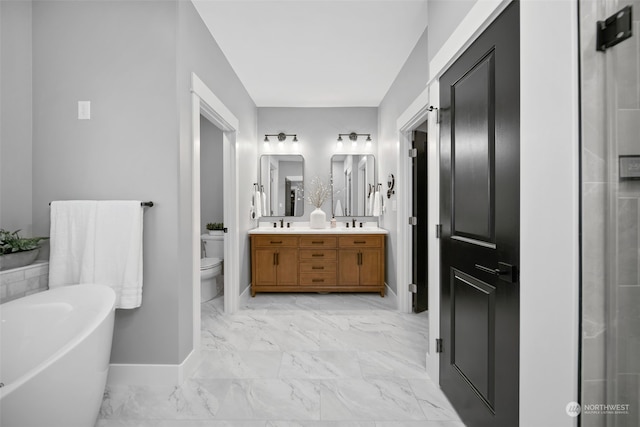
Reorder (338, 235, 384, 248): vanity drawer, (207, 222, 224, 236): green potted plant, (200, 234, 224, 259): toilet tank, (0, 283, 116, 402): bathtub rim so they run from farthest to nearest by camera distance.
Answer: (207, 222, 224, 236): green potted plant → (200, 234, 224, 259): toilet tank → (338, 235, 384, 248): vanity drawer → (0, 283, 116, 402): bathtub rim

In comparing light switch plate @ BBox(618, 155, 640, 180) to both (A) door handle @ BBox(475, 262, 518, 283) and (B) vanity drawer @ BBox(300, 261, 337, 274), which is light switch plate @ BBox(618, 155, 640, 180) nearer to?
(A) door handle @ BBox(475, 262, 518, 283)

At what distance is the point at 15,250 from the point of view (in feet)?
6.19

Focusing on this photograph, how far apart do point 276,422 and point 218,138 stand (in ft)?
12.9

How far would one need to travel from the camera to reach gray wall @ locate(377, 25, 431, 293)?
2762mm

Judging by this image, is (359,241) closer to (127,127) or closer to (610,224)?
(127,127)

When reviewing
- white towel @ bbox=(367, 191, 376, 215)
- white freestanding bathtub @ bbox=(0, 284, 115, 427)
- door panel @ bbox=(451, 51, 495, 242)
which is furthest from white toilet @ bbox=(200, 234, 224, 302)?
door panel @ bbox=(451, 51, 495, 242)

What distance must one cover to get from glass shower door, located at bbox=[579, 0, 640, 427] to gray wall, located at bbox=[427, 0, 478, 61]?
961mm

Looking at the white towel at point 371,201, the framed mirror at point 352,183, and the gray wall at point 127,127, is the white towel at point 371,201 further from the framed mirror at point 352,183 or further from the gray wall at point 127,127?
the gray wall at point 127,127

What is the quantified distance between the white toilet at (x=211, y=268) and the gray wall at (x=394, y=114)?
2105 millimetres

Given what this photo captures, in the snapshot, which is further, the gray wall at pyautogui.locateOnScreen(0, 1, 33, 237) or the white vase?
the white vase

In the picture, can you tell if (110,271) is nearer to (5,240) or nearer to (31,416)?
(5,240)

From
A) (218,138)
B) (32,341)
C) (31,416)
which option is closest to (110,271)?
(32,341)

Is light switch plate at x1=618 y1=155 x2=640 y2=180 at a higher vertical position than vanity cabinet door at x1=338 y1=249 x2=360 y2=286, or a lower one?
higher

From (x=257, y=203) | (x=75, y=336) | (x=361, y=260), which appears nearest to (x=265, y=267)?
(x=257, y=203)
